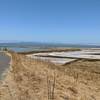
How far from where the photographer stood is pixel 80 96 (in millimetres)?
12555

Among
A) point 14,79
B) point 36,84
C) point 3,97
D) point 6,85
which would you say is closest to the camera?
point 3,97

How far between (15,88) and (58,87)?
238 cm

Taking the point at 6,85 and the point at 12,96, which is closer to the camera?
the point at 12,96

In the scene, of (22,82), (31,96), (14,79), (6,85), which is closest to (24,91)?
(31,96)

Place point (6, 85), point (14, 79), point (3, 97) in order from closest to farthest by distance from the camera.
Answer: point (3, 97) < point (6, 85) < point (14, 79)

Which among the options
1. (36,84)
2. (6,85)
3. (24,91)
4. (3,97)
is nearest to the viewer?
(3,97)

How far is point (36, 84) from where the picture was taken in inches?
548

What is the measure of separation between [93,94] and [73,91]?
1019mm

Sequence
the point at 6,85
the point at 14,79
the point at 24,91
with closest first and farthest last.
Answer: the point at 24,91 → the point at 6,85 → the point at 14,79

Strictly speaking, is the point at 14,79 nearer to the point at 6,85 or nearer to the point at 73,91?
the point at 6,85

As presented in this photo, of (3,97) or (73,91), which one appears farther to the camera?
(73,91)

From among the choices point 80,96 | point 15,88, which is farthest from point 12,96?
point 80,96

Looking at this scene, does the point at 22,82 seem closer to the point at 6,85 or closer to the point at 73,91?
the point at 6,85

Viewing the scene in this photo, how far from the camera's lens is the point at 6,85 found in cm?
1304
